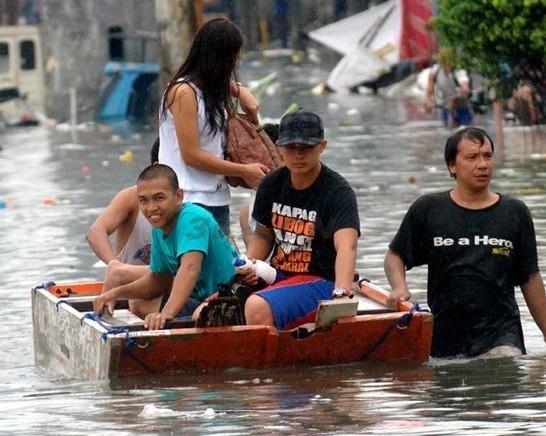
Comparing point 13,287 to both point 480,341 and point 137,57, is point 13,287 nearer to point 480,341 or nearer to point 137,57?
point 480,341

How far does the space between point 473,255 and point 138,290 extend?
5.02 ft

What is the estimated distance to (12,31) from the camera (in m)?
36.1

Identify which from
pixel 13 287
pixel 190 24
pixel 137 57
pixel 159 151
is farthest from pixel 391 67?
pixel 159 151

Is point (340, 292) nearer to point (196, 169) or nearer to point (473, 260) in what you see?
point (473, 260)

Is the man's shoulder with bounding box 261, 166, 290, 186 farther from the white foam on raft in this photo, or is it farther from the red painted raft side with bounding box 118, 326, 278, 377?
the white foam on raft

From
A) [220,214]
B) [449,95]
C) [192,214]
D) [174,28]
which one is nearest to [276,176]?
[192,214]

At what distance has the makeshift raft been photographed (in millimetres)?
7984

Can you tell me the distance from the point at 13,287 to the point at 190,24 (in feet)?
51.7

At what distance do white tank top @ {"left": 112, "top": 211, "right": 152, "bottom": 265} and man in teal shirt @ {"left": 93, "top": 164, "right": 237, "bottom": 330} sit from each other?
→ 918 mm

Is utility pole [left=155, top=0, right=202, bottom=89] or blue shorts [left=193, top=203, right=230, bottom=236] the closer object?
Result: blue shorts [left=193, top=203, right=230, bottom=236]

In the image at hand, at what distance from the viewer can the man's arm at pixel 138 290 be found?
848cm

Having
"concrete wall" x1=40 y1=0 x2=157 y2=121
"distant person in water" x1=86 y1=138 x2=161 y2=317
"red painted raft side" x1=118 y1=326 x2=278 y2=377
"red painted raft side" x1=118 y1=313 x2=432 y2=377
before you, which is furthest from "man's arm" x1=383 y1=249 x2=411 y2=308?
"concrete wall" x1=40 y1=0 x2=157 y2=121

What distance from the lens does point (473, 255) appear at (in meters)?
8.22

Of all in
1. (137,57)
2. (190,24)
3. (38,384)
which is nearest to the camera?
(38,384)
